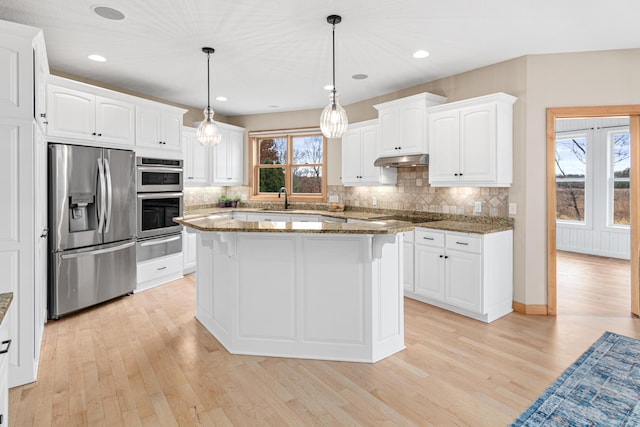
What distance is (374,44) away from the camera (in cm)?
354

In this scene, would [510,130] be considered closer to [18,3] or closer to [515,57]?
[515,57]

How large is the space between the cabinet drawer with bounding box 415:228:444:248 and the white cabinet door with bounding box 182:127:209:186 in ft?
11.8

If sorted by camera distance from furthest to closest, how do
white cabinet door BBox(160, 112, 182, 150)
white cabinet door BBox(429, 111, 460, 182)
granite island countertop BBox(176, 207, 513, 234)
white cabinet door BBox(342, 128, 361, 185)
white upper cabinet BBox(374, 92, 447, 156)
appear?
white cabinet door BBox(342, 128, 361, 185) < white cabinet door BBox(160, 112, 182, 150) < white upper cabinet BBox(374, 92, 447, 156) < white cabinet door BBox(429, 111, 460, 182) < granite island countertop BBox(176, 207, 513, 234)

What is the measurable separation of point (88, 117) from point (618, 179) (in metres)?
8.01

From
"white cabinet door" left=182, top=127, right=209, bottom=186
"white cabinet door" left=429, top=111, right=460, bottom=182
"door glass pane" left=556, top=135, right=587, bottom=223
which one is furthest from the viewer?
"door glass pane" left=556, top=135, right=587, bottom=223

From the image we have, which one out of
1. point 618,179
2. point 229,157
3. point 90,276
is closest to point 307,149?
point 229,157

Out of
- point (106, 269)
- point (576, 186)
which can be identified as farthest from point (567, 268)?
point (106, 269)

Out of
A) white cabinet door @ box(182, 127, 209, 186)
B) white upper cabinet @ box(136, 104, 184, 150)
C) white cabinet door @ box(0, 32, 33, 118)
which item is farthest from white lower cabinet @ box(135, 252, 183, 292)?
white cabinet door @ box(0, 32, 33, 118)

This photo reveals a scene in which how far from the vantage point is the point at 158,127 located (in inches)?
189

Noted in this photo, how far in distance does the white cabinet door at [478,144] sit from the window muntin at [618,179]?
4213 mm

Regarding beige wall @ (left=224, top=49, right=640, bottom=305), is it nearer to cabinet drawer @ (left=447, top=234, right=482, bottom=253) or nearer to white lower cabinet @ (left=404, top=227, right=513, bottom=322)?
white lower cabinet @ (left=404, top=227, right=513, bottom=322)

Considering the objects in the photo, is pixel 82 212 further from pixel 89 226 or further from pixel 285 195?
pixel 285 195

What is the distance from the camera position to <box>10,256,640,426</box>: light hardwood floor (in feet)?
7.05

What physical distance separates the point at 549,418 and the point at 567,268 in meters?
4.50
